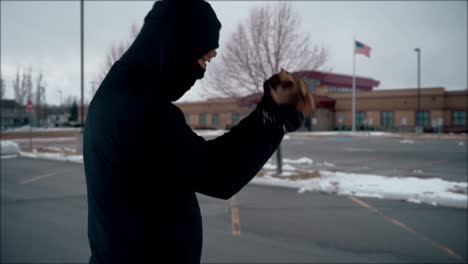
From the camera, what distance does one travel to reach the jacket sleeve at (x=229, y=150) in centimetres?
124

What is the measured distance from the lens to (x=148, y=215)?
135cm

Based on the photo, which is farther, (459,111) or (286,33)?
(459,111)

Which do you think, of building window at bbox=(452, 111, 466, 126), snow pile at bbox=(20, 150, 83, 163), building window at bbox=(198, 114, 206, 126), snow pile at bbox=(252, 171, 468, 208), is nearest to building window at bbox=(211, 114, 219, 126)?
building window at bbox=(198, 114, 206, 126)

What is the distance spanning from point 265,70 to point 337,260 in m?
8.67

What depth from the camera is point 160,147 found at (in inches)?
49.3

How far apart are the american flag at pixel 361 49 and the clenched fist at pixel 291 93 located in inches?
1376

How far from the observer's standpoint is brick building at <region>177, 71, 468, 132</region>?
154ft

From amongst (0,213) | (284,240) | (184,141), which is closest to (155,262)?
(184,141)

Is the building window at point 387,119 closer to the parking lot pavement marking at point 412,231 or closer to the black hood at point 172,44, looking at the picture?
the parking lot pavement marking at point 412,231

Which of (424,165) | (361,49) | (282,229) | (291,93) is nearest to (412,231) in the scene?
(282,229)

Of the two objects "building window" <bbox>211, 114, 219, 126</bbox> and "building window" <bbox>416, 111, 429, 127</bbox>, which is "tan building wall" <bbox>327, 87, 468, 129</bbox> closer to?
"building window" <bbox>416, 111, 429, 127</bbox>

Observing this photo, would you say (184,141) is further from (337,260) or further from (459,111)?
(459,111)

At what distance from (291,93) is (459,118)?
53547 millimetres

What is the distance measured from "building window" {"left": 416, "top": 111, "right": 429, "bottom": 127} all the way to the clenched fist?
53084mm
